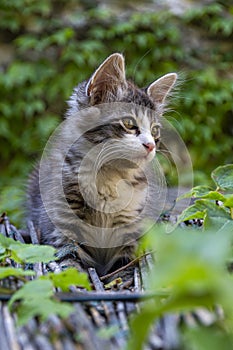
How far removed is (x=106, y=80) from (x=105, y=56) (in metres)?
2.74

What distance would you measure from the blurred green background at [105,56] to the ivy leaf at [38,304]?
142 inches

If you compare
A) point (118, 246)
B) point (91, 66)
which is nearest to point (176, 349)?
point (118, 246)

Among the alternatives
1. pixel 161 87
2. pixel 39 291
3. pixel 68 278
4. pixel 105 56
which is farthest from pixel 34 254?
pixel 105 56

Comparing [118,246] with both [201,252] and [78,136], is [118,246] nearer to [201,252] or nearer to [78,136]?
[78,136]

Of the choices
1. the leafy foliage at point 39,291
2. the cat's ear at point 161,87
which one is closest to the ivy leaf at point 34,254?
the leafy foliage at point 39,291

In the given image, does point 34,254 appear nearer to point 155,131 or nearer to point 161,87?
point 155,131

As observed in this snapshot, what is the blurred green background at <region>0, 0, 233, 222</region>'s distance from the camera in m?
4.93

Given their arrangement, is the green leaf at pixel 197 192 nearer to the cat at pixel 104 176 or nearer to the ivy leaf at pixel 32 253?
the cat at pixel 104 176

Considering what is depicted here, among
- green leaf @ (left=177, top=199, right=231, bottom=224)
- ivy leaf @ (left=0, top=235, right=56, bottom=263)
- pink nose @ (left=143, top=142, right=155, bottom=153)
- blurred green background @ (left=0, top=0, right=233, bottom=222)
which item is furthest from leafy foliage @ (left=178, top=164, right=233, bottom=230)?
blurred green background @ (left=0, top=0, right=233, bottom=222)

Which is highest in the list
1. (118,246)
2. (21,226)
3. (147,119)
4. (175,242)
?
(175,242)

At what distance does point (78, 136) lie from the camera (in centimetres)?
237

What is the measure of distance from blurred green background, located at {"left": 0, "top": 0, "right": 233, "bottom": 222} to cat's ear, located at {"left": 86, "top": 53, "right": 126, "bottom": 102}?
8.27 ft

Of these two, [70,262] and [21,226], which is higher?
[70,262]

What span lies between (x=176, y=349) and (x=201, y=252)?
0.66 ft
